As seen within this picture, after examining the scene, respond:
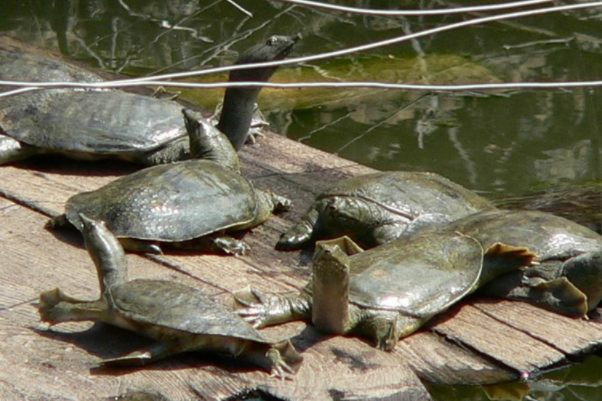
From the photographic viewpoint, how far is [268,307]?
2.90 meters

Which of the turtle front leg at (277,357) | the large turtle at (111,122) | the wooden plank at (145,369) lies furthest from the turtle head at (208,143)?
the turtle front leg at (277,357)

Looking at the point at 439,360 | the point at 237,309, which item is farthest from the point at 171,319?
the point at 439,360

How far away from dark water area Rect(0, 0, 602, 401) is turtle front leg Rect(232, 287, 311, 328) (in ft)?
5.78

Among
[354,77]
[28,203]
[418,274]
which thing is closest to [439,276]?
[418,274]

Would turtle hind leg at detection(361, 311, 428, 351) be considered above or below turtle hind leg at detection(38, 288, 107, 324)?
below

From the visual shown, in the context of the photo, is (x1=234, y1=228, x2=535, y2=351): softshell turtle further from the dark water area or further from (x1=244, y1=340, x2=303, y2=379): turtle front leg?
the dark water area

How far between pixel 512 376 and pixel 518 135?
12.2 ft

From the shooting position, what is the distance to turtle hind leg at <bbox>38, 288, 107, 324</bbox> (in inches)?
106

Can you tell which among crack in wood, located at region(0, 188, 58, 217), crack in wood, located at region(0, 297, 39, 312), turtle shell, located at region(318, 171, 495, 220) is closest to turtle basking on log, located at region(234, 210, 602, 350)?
turtle shell, located at region(318, 171, 495, 220)

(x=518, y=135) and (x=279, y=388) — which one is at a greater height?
(x=279, y=388)

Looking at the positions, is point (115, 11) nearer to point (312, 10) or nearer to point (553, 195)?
point (312, 10)

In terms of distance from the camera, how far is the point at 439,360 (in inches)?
111

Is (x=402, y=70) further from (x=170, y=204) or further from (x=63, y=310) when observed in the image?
(x=63, y=310)

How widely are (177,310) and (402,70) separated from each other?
5.05m
